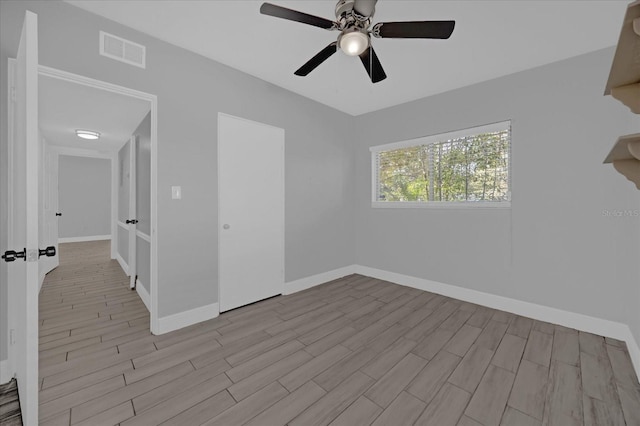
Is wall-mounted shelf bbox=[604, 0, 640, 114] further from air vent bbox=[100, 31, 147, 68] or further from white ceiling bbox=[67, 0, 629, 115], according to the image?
air vent bbox=[100, 31, 147, 68]

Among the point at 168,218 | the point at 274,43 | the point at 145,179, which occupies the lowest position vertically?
the point at 168,218

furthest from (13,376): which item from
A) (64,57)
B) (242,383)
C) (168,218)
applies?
(64,57)

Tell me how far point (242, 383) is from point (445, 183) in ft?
10.5

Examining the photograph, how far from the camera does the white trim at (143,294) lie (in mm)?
2947

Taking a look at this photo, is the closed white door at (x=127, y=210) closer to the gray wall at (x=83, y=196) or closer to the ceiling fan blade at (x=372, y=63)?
the ceiling fan blade at (x=372, y=63)

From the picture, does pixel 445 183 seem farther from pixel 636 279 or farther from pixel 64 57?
pixel 64 57

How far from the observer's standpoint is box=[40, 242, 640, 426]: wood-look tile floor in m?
1.49

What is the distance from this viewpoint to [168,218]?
8.07ft

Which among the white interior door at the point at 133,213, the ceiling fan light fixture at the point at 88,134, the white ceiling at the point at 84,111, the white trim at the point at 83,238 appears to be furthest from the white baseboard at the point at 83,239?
the white interior door at the point at 133,213

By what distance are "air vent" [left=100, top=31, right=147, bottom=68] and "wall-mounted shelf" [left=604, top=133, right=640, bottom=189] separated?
125 inches

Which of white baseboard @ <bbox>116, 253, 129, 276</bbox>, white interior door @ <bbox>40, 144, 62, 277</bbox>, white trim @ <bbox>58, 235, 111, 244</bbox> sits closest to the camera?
white interior door @ <bbox>40, 144, 62, 277</bbox>

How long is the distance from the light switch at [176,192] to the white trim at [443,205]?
2784mm

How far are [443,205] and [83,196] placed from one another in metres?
9.81

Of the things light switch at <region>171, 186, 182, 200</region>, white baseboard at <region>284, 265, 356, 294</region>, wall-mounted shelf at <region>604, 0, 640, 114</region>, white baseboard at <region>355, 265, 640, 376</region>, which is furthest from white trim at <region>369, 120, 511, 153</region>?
light switch at <region>171, 186, 182, 200</region>
